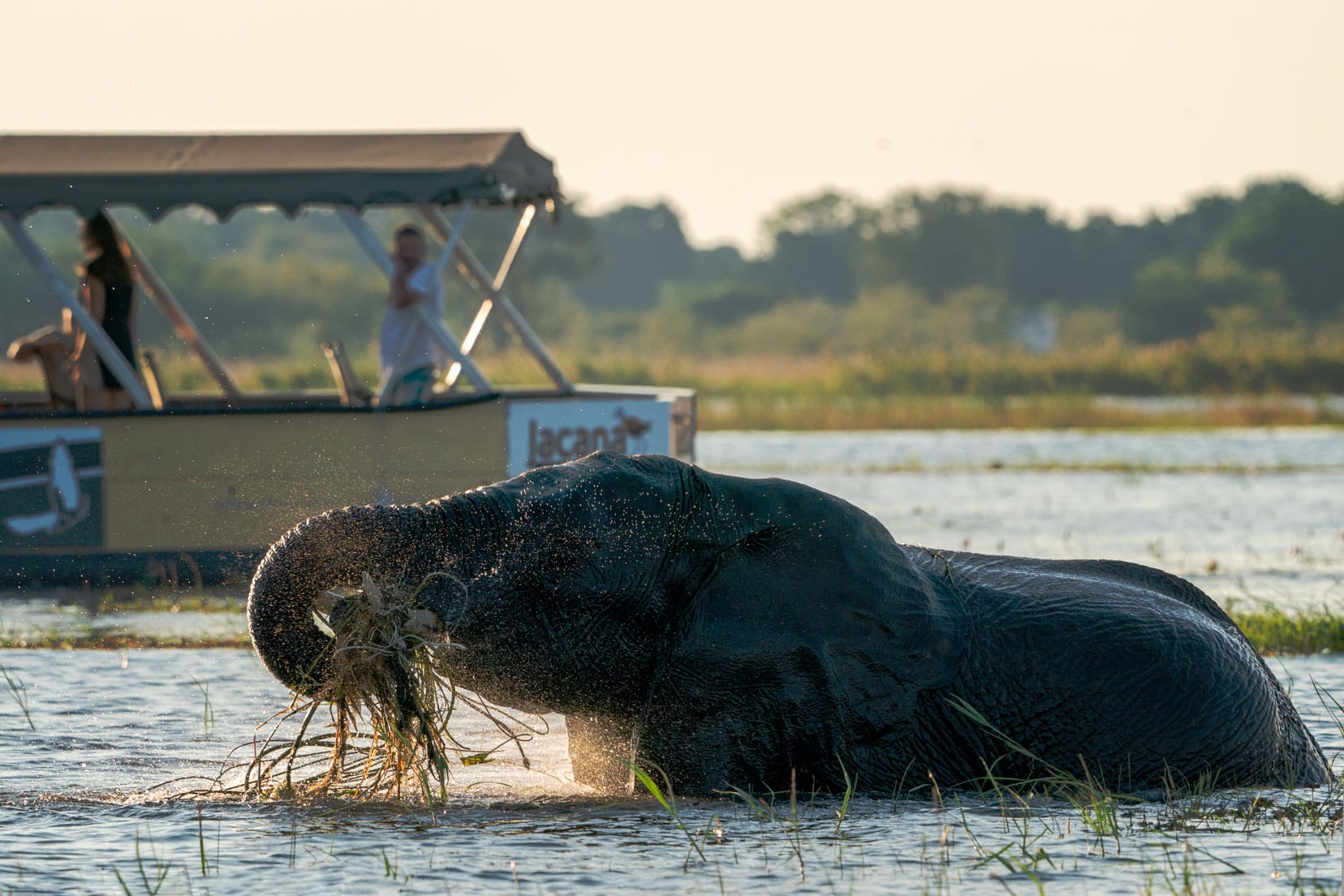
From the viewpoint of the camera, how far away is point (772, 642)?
4812 millimetres

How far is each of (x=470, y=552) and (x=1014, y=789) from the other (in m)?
1.65

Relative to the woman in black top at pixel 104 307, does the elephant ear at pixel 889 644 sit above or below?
below

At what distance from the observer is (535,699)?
15.7 feet

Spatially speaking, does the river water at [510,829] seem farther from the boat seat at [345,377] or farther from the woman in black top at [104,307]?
the boat seat at [345,377]

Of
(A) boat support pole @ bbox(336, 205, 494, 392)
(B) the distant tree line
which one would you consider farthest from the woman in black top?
(B) the distant tree line

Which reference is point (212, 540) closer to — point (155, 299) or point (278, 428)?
point (278, 428)

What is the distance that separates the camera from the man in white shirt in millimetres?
11133

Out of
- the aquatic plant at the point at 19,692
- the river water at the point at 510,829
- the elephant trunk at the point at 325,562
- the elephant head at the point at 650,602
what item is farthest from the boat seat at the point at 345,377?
the elephant trunk at the point at 325,562

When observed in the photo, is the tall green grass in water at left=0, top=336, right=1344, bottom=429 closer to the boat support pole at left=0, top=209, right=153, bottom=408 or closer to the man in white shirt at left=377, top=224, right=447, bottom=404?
the man in white shirt at left=377, top=224, right=447, bottom=404

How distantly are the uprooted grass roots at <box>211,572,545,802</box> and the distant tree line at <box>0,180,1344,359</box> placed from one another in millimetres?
44231

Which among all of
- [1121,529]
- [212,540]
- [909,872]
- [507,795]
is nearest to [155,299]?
[212,540]

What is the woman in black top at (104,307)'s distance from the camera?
10.9 m

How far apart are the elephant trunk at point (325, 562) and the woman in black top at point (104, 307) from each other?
670cm

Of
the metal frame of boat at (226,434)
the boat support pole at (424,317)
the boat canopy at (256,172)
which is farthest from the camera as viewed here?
the boat support pole at (424,317)
